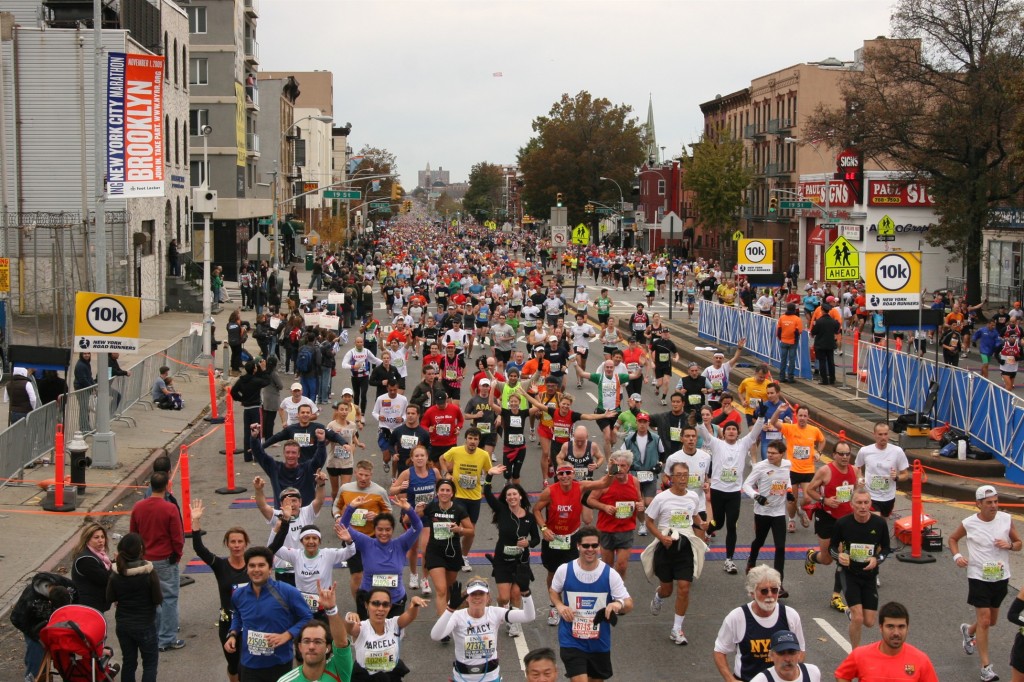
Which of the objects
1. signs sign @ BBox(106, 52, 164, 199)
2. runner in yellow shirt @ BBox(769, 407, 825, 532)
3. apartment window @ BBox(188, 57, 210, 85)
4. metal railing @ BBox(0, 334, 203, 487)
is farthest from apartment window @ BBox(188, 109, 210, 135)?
runner in yellow shirt @ BBox(769, 407, 825, 532)

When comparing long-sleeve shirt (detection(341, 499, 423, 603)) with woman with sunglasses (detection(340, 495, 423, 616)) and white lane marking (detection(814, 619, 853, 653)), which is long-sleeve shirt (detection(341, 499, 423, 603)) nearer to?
woman with sunglasses (detection(340, 495, 423, 616))

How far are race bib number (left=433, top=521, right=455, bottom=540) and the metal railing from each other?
7.80 metres

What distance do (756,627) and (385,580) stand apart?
322 centimetres

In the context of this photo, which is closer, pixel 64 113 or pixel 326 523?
pixel 326 523

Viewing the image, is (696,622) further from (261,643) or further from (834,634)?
(261,643)

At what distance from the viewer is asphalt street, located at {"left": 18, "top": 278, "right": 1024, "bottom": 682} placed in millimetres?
10211

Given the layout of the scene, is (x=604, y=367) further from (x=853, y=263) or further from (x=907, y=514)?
(x=853, y=263)

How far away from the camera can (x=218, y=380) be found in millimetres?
29000

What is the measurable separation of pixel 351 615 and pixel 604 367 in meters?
11.1

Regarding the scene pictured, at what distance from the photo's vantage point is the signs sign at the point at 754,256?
36438 mm

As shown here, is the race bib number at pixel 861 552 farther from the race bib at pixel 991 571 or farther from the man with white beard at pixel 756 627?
the man with white beard at pixel 756 627

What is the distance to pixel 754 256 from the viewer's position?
120 feet

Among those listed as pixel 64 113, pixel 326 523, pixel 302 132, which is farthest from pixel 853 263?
pixel 302 132

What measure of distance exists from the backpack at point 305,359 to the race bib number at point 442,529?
38.3 ft
